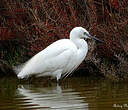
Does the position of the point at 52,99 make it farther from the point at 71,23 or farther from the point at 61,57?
the point at 71,23

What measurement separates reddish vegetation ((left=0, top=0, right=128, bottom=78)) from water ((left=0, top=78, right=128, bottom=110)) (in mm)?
669

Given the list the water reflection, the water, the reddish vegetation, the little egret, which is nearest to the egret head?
the little egret

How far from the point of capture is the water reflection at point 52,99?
297 inches

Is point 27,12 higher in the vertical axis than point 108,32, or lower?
higher

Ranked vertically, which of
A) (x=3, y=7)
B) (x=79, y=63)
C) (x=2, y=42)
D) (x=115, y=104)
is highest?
(x=3, y=7)

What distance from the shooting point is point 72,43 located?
424 inches

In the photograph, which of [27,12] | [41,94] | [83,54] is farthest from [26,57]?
[41,94]

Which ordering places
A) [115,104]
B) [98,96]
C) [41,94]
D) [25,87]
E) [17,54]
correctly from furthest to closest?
[17,54], [25,87], [41,94], [98,96], [115,104]

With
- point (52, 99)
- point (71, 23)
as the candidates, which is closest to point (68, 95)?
point (52, 99)

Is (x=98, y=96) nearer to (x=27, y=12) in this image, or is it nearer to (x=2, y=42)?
(x=27, y=12)

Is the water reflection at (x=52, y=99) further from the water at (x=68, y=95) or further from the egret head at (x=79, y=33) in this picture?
the egret head at (x=79, y=33)

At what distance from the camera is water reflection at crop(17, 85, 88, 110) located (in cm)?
754

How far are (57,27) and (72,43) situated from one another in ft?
Answer: 1.80

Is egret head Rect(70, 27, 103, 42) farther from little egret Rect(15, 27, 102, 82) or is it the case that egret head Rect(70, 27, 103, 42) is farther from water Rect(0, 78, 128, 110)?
water Rect(0, 78, 128, 110)
